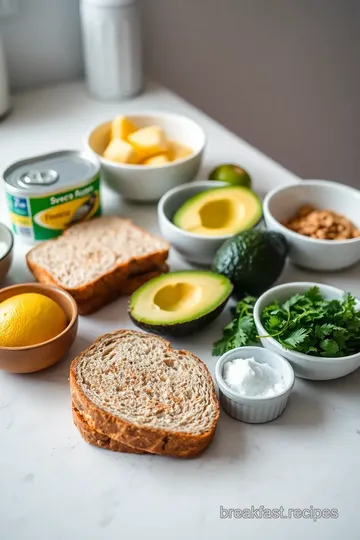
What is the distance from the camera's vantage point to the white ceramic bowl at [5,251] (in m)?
1.24

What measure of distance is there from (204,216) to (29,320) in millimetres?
473

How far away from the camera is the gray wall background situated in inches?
78.5

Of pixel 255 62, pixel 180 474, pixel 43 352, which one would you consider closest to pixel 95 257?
pixel 43 352

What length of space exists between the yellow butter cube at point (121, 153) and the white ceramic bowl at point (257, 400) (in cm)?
59

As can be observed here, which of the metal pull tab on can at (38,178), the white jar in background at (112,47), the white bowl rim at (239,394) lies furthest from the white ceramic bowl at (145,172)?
the white bowl rim at (239,394)

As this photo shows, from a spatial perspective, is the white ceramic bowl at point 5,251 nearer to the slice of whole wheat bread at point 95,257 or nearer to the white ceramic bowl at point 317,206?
the slice of whole wheat bread at point 95,257

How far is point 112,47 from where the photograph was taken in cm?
187

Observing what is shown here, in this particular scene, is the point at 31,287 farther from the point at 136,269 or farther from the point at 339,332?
the point at 339,332

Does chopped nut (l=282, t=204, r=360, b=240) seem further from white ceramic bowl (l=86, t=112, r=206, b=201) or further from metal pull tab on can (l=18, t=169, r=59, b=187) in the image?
metal pull tab on can (l=18, t=169, r=59, b=187)

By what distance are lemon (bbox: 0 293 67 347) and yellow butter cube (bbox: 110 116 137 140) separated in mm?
561

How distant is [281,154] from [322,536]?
1818 millimetres

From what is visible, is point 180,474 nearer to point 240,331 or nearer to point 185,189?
point 240,331

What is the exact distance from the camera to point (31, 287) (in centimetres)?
117

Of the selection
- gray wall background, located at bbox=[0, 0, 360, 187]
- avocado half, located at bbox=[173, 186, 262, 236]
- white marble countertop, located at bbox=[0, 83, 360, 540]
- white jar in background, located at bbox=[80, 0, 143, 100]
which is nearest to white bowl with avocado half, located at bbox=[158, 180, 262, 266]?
avocado half, located at bbox=[173, 186, 262, 236]
